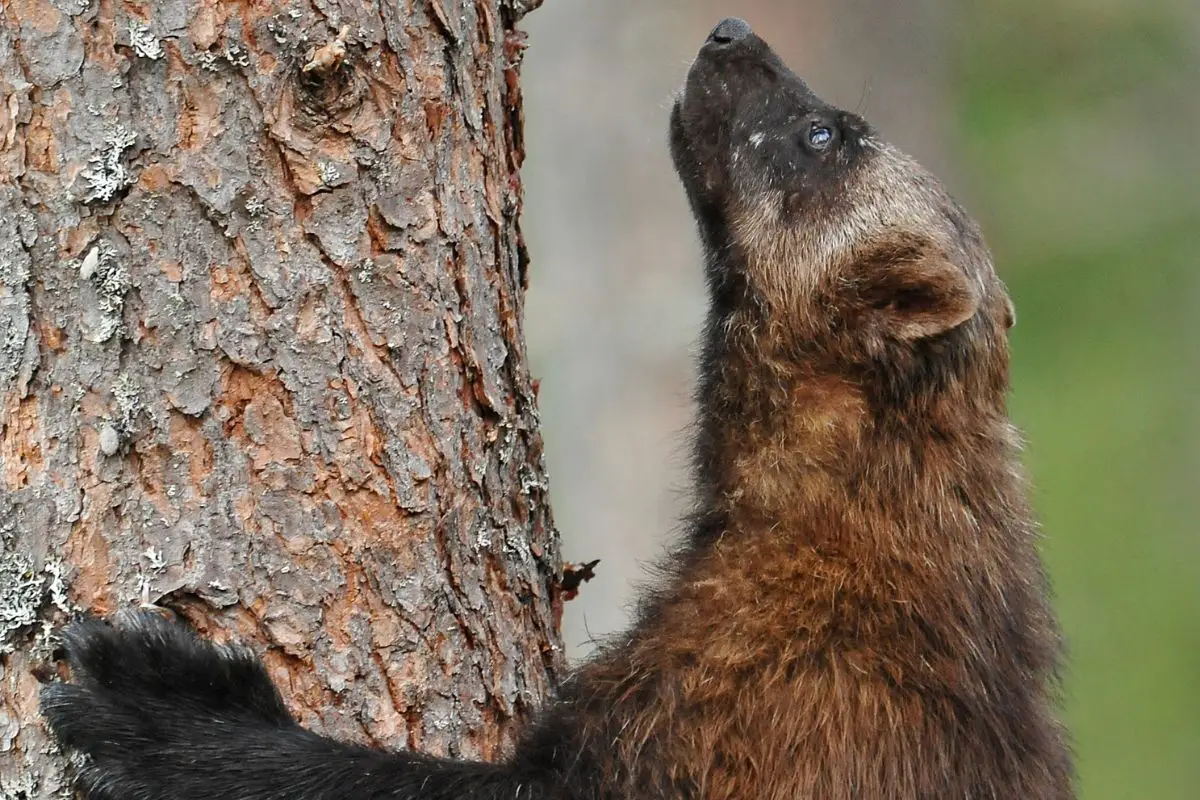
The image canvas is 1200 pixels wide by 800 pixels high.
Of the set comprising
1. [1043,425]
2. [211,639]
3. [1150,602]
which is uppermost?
[1043,425]

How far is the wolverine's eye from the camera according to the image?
12.3 feet

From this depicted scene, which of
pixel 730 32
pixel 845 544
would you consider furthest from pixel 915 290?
pixel 730 32

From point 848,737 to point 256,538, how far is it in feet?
4.21

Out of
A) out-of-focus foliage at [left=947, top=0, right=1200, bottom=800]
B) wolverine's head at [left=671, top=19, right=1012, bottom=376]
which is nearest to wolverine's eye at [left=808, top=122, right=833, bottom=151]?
wolverine's head at [left=671, top=19, right=1012, bottom=376]

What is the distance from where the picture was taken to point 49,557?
97.8 inches

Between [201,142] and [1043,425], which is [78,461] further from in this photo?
[1043,425]

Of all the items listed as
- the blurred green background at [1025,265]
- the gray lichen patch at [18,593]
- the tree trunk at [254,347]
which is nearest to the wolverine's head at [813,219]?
the tree trunk at [254,347]

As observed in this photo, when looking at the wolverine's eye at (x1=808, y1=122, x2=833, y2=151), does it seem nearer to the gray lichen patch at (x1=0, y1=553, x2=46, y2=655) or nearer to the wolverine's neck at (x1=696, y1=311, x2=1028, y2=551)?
the wolverine's neck at (x1=696, y1=311, x2=1028, y2=551)

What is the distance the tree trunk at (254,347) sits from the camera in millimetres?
2471

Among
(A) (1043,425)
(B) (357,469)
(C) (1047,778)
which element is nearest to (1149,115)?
(A) (1043,425)

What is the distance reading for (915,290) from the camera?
3416 mm

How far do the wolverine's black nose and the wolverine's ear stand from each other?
0.78m

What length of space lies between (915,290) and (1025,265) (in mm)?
9560

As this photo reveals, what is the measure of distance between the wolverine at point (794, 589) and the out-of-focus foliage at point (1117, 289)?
6919 mm
